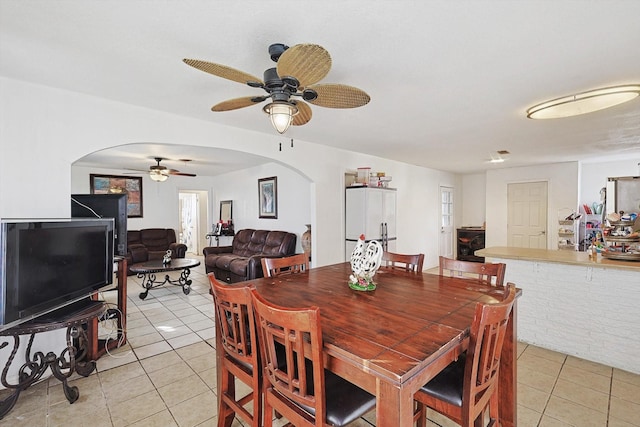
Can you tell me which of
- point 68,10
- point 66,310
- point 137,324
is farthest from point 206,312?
point 68,10

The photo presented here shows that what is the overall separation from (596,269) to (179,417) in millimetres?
3557

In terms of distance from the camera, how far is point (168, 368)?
2598mm

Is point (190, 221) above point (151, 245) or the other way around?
above

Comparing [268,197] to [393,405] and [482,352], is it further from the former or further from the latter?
[393,405]

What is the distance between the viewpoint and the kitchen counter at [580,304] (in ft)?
8.20

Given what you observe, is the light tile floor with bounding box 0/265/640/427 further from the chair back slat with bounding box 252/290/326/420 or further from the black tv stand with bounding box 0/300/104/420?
the chair back slat with bounding box 252/290/326/420

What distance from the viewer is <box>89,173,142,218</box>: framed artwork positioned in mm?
6555

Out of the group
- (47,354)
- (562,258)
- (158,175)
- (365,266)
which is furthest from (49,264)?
(562,258)

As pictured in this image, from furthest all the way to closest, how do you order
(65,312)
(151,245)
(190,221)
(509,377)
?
(190,221)
(151,245)
(65,312)
(509,377)

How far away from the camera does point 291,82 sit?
1.65 meters

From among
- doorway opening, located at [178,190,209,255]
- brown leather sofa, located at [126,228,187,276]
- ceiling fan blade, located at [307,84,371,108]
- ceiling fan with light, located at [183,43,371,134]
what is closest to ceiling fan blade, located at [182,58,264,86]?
ceiling fan with light, located at [183,43,371,134]

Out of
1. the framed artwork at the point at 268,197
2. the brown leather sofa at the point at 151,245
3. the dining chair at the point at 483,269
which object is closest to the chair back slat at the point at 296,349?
the dining chair at the point at 483,269

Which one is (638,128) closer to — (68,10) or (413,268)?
(413,268)

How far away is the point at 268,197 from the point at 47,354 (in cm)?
444
